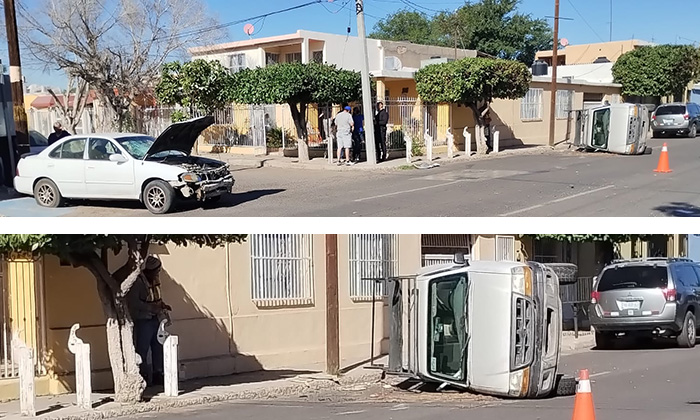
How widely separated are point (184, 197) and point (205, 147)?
49.3ft

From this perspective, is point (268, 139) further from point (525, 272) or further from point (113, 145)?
point (525, 272)

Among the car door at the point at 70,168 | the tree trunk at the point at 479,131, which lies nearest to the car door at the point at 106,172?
the car door at the point at 70,168

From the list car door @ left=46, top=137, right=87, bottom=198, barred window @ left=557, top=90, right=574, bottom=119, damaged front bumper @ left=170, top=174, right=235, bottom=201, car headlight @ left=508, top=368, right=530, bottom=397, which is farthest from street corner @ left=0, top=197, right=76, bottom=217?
barred window @ left=557, top=90, right=574, bottom=119

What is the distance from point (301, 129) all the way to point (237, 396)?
40.0 feet

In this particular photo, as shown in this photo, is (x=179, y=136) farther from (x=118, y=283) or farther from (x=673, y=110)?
(x=673, y=110)

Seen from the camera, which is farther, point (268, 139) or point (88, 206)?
point (268, 139)

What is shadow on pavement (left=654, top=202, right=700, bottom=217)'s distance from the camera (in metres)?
12.9

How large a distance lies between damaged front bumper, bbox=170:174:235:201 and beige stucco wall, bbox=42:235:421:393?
1.62 meters

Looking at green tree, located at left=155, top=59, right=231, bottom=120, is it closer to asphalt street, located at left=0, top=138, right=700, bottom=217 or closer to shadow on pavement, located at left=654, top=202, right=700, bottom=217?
asphalt street, located at left=0, top=138, right=700, bottom=217

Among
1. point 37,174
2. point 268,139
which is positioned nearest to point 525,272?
point 37,174

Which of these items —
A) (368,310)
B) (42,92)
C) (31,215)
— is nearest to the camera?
(31,215)

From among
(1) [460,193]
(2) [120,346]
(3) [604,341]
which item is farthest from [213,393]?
(3) [604,341]

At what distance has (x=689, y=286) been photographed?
14641mm

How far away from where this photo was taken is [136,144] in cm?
1262
